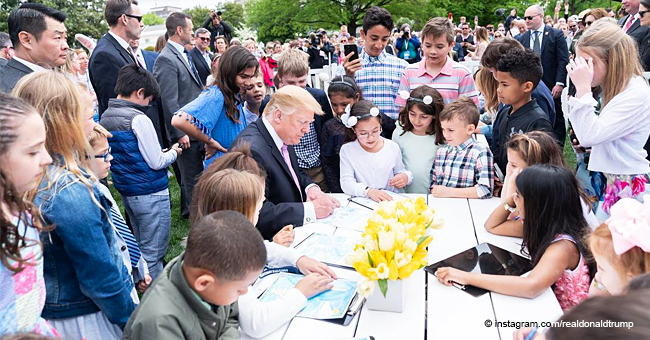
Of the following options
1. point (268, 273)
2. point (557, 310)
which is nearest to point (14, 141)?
point (268, 273)

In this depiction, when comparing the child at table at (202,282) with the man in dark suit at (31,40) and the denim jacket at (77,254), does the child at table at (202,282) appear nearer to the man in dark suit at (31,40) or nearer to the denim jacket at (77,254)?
the denim jacket at (77,254)

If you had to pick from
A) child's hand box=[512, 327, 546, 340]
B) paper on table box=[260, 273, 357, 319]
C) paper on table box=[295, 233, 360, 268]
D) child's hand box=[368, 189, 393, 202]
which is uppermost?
child's hand box=[512, 327, 546, 340]

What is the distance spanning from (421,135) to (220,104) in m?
1.54

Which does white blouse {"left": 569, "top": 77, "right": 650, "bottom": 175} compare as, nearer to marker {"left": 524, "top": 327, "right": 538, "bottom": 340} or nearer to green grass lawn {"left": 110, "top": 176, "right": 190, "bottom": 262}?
marker {"left": 524, "top": 327, "right": 538, "bottom": 340}

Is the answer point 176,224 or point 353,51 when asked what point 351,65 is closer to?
point 353,51

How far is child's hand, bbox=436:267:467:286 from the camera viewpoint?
1.85 meters

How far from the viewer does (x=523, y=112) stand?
2.95 m

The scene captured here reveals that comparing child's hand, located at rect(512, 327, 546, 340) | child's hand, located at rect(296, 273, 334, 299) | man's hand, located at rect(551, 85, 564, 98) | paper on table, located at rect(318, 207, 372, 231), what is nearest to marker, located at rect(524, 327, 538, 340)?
child's hand, located at rect(512, 327, 546, 340)

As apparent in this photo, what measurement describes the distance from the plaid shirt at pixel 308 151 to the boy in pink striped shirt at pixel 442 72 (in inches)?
33.6

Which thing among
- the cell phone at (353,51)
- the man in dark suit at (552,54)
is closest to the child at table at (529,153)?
the cell phone at (353,51)

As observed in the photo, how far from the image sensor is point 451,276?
186cm

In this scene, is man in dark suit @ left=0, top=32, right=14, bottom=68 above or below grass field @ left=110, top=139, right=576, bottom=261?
above

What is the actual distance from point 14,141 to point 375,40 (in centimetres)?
321

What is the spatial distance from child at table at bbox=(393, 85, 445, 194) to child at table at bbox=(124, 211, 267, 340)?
6.84ft
